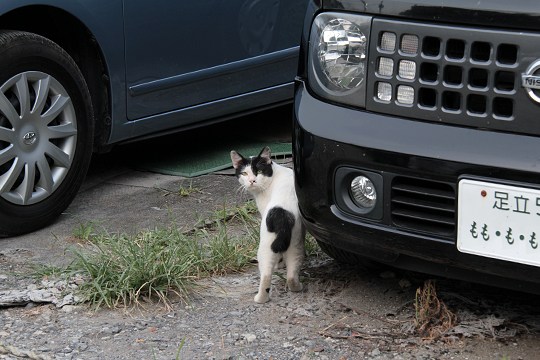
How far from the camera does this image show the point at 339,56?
340 cm

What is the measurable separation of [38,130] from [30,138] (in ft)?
0.17

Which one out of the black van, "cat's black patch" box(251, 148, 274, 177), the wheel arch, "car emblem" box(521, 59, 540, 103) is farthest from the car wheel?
"car emblem" box(521, 59, 540, 103)

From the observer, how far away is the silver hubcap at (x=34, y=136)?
4.33m

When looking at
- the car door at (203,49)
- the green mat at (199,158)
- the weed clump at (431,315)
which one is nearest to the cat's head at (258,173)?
the weed clump at (431,315)

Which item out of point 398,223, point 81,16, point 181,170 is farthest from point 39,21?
point 398,223

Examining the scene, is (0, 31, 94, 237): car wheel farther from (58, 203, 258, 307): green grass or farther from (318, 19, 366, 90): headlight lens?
(318, 19, 366, 90): headlight lens

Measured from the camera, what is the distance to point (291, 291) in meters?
3.88

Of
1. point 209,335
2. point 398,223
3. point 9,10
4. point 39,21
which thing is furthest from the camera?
point 39,21

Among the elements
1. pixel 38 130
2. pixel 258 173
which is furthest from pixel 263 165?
pixel 38 130

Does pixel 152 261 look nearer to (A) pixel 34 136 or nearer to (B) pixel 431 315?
(A) pixel 34 136

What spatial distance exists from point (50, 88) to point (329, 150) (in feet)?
5.47

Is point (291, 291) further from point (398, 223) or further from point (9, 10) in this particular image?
point (9, 10)

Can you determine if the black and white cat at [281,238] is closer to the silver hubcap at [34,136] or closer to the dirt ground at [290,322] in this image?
the dirt ground at [290,322]

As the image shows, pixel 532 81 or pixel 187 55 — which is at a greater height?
pixel 532 81
